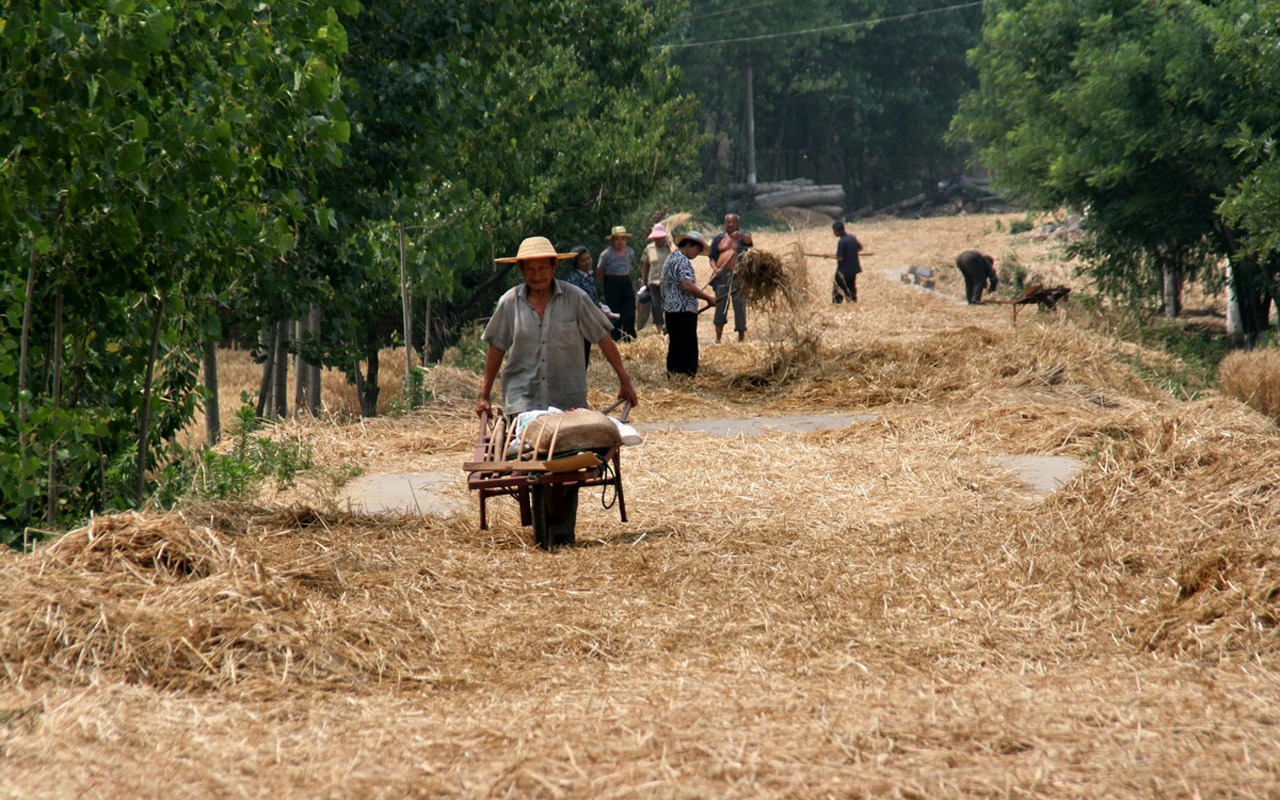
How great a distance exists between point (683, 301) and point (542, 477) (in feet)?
26.6

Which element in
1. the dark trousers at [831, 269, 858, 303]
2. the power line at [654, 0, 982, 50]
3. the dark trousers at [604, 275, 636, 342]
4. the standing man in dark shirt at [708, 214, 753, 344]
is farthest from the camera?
the power line at [654, 0, 982, 50]

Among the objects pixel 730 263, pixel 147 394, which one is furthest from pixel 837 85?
pixel 147 394

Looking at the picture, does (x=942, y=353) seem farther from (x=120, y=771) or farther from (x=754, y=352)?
(x=120, y=771)

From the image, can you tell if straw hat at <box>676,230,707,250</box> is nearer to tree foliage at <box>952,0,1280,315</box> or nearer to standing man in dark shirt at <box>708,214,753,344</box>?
standing man in dark shirt at <box>708,214,753,344</box>

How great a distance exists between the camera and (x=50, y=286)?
718 cm

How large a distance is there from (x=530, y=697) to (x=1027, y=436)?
7.51 meters

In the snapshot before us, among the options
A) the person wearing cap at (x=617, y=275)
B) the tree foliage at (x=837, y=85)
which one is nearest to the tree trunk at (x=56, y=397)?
the person wearing cap at (x=617, y=275)

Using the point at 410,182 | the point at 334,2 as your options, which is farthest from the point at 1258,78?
the point at 334,2

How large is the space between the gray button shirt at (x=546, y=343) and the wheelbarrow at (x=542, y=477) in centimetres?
26

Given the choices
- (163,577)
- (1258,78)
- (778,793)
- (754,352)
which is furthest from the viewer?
(1258,78)

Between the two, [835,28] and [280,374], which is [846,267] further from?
[835,28]

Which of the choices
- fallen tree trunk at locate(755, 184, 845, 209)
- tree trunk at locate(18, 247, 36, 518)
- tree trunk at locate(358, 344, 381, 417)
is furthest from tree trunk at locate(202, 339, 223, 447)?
fallen tree trunk at locate(755, 184, 845, 209)

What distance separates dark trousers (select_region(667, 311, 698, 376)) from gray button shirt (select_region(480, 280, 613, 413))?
7832 mm

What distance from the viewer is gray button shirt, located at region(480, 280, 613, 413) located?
320 inches
